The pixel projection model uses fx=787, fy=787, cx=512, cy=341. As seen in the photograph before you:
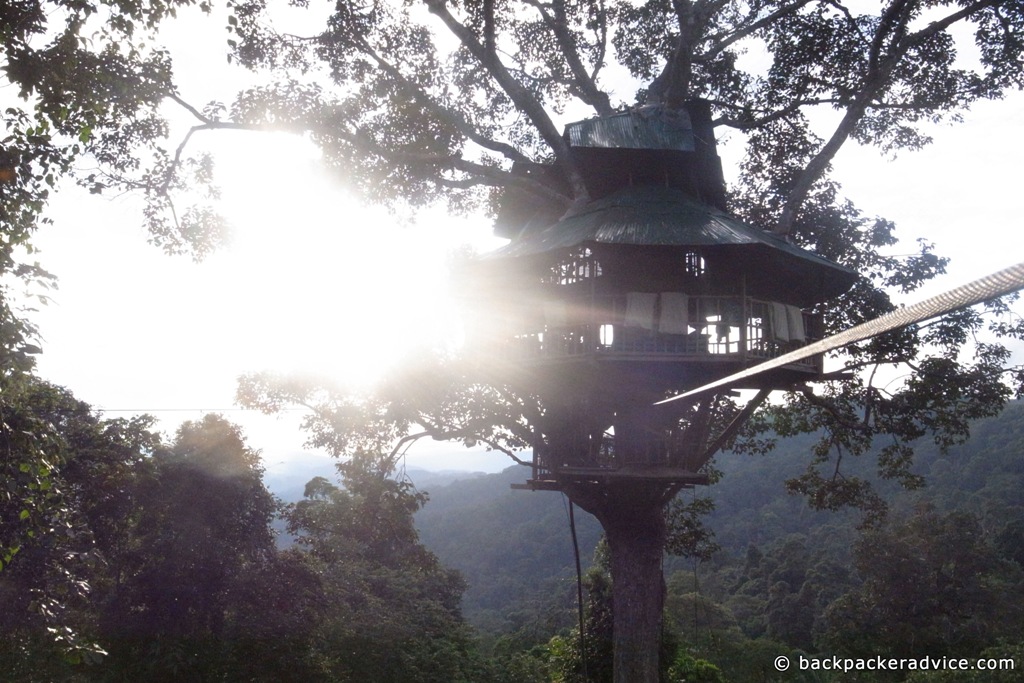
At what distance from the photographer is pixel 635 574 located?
12805 millimetres

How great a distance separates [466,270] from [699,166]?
4503mm

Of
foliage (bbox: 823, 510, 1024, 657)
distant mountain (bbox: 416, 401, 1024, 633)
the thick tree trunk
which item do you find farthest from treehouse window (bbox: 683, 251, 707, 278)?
distant mountain (bbox: 416, 401, 1024, 633)

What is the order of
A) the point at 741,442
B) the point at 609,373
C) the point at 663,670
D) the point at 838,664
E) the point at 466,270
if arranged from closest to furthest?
the point at 609,373 → the point at 466,270 → the point at 741,442 → the point at 663,670 → the point at 838,664

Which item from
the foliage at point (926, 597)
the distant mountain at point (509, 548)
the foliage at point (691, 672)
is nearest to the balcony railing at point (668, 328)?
the foliage at point (691, 672)

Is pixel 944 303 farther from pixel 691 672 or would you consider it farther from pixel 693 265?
pixel 691 672

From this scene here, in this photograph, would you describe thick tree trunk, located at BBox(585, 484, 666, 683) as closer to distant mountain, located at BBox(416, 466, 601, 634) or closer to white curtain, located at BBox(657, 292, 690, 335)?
white curtain, located at BBox(657, 292, 690, 335)

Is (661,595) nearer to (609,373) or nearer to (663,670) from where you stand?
(609,373)

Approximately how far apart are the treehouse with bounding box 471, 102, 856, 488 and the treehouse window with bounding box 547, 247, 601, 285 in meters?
0.02

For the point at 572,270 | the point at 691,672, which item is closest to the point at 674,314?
the point at 572,270

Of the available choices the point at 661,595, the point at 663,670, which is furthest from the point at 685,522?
the point at 663,670

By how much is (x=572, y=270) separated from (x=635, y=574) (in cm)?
515

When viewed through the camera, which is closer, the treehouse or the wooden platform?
the treehouse

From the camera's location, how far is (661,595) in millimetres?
13508

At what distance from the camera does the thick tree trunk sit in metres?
12.3
